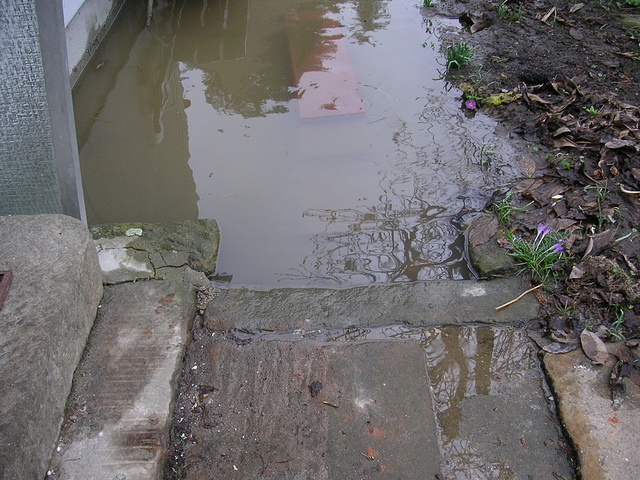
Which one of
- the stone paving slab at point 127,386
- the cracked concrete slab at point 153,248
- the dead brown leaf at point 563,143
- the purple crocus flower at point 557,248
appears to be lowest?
the stone paving slab at point 127,386

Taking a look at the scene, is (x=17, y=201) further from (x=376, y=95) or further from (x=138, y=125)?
(x=376, y=95)

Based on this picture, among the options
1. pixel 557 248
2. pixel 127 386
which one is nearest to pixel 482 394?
pixel 557 248

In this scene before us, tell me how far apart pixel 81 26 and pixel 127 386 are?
4.13m

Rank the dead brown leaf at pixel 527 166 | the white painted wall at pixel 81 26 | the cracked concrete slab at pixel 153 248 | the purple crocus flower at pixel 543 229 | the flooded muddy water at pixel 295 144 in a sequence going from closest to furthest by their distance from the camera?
the cracked concrete slab at pixel 153 248 → the purple crocus flower at pixel 543 229 → the flooded muddy water at pixel 295 144 → the dead brown leaf at pixel 527 166 → the white painted wall at pixel 81 26

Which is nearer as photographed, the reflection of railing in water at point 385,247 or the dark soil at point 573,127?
the dark soil at point 573,127

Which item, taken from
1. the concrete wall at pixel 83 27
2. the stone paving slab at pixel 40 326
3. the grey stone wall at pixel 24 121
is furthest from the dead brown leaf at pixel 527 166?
the concrete wall at pixel 83 27

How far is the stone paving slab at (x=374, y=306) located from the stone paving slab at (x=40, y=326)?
655mm

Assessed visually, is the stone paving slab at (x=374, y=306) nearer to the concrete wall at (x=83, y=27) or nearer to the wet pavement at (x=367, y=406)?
the wet pavement at (x=367, y=406)

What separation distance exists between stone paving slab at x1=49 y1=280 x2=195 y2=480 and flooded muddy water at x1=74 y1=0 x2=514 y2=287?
582 millimetres

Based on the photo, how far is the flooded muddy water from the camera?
328cm

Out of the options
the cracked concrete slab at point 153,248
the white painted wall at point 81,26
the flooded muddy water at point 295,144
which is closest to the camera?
the cracked concrete slab at point 153,248

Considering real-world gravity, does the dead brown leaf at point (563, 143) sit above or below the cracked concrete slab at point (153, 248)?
above

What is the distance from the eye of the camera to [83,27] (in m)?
5.02

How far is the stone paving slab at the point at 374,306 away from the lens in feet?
8.61
